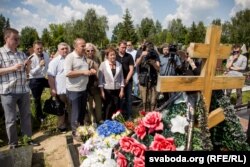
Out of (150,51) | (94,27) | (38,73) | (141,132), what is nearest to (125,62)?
(150,51)

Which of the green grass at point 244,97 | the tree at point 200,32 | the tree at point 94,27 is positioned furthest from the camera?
the tree at point 94,27

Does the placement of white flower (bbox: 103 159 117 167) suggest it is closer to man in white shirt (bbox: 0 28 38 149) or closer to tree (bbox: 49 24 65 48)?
man in white shirt (bbox: 0 28 38 149)

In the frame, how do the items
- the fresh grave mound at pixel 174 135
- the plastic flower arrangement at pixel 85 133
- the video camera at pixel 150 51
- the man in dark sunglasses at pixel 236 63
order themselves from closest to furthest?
the fresh grave mound at pixel 174 135 < the plastic flower arrangement at pixel 85 133 < the video camera at pixel 150 51 < the man in dark sunglasses at pixel 236 63

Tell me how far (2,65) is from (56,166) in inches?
67.9

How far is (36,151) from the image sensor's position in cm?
472

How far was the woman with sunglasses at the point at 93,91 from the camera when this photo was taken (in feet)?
17.1

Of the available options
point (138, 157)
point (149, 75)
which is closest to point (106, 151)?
point (138, 157)

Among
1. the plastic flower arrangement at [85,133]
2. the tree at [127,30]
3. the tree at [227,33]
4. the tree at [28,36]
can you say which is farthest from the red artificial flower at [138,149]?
the tree at [28,36]

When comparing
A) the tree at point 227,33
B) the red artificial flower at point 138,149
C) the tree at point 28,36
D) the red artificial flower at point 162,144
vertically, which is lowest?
the red artificial flower at point 138,149

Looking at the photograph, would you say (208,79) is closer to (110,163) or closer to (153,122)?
(153,122)

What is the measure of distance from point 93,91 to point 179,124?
3.41m

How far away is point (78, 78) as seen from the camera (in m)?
4.66

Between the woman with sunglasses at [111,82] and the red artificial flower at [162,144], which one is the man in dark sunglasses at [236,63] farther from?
the red artificial flower at [162,144]

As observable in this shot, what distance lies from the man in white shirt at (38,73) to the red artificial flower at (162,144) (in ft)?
13.2
